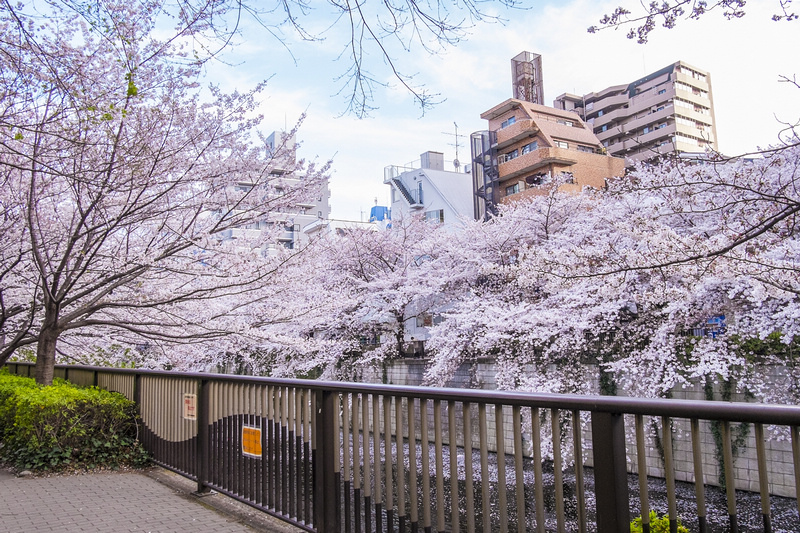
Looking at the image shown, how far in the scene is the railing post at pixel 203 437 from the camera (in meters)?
4.68

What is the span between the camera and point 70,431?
18.9 ft

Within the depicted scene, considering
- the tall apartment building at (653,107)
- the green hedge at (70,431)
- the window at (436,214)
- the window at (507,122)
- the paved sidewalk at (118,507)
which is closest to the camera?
the paved sidewalk at (118,507)

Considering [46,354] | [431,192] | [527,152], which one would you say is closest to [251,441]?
[46,354]

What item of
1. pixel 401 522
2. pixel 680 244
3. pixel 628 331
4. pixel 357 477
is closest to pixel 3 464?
pixel 357 477

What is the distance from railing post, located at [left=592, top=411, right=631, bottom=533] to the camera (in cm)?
200

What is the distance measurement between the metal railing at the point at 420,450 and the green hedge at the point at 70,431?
0.58 meters

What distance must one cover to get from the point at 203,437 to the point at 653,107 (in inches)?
2016

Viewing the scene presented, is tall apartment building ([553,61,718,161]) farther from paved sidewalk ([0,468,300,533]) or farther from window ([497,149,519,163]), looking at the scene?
paved sidewalk ([0,468,300,533])

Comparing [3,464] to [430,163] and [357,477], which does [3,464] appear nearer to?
[357,477]

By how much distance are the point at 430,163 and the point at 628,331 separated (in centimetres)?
2806

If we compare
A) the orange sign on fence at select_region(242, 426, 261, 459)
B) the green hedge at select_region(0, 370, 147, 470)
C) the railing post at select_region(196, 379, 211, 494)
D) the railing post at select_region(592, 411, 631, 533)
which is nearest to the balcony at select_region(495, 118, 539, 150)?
the green hedge at select_region(0, 370, 147, 470)

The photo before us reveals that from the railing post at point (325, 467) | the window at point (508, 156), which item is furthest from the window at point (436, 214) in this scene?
the railing post at point (325, 467)

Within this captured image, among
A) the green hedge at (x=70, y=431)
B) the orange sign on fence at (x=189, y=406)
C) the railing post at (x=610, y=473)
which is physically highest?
the railing post at (x=610, y=473)

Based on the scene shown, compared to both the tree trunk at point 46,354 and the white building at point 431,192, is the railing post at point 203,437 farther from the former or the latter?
the white building at point 431,192
